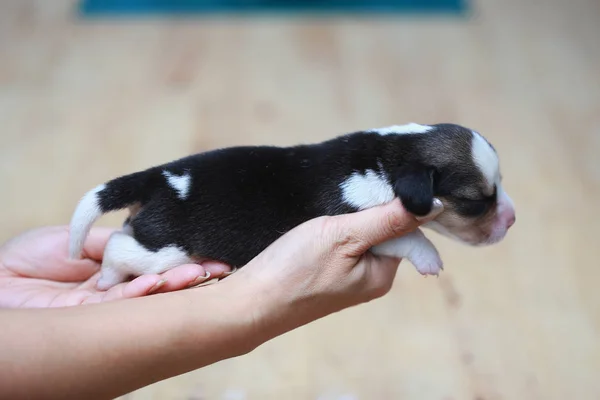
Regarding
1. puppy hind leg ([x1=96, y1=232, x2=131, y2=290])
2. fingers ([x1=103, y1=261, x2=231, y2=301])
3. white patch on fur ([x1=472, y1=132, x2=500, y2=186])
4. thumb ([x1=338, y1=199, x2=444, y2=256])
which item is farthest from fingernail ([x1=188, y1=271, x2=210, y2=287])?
white patch on fur ([x1=472, y1=132, x2=500, y2=186])

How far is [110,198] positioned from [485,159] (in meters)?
0.73

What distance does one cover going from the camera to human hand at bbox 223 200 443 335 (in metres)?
1.41

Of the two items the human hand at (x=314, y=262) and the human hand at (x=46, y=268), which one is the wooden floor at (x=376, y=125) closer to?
the human hand at (x=46, y=268)

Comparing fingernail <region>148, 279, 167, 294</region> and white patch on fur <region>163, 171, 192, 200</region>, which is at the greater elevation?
white patch on fur <region>163, 171, 192, 200</region>

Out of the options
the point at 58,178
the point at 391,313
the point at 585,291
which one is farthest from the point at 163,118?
the point at 585,291

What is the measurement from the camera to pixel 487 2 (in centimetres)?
390

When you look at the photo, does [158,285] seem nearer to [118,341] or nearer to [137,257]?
[137,257]

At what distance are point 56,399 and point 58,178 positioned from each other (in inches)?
62.0

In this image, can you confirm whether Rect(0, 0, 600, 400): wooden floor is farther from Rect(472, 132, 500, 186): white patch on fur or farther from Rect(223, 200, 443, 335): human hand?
Rect(472, 132, 500, 186): white patch on fur

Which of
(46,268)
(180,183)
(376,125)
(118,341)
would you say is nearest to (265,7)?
(376,125)

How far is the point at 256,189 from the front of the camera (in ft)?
4.73

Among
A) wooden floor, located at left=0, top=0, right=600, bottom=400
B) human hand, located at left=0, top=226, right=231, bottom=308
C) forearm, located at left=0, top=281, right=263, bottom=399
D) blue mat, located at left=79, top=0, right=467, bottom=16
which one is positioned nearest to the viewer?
forearm, located at left=0, top=281, right=263, bottom=399

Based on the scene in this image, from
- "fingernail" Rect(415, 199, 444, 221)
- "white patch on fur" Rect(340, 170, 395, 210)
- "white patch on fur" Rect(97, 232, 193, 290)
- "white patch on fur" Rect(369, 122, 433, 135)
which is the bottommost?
"white patch on fur" Rect(97, 232, 193, 290)

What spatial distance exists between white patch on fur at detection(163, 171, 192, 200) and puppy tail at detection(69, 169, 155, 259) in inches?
1.5
